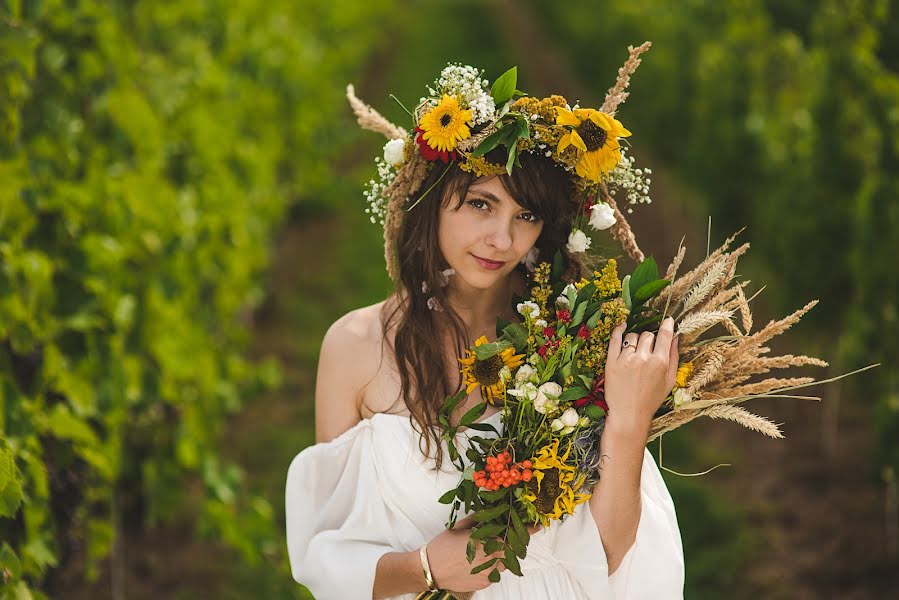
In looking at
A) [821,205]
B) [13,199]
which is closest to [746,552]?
[821,205]

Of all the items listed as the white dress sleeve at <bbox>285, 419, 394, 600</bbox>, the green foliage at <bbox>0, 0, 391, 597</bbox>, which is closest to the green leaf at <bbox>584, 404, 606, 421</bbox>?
the white dress sleeve at <bbox>285, 419, 394, 600</bbox>

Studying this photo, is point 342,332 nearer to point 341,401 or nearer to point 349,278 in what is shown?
point 341,401

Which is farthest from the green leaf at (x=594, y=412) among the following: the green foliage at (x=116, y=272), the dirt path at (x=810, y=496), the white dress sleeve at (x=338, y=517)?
the dirt path at (x=810, y=496)

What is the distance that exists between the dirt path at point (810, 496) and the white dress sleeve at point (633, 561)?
251 centimetres

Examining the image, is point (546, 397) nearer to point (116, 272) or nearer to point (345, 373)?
point (345, 373)

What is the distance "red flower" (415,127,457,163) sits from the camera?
2146 millimetres

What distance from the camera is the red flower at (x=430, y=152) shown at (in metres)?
2.15

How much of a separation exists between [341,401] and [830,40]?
4.05 m

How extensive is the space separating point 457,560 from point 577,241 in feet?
2.57

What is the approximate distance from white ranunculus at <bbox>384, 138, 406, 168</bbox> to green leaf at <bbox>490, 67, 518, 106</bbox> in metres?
0.25

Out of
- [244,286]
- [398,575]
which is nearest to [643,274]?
[398,575]

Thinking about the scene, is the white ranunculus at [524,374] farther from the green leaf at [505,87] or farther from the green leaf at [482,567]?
the green leaf at [505,87]

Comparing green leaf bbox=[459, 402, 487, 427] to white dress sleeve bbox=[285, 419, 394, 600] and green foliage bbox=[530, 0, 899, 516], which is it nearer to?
white dress sleeve bbox=[285, 419, 394, 600]

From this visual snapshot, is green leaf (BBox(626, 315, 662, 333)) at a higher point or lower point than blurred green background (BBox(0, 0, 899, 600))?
lower
